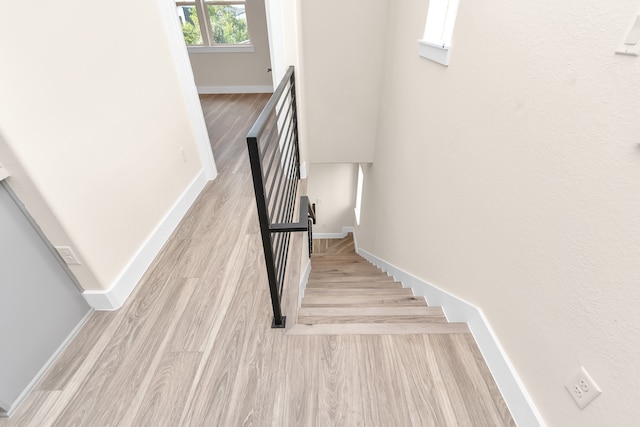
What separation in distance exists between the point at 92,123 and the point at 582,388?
219 centimetres

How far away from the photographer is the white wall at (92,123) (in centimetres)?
119

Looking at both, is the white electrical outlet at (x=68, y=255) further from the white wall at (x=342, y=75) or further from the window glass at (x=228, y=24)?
the window glass at (x=228, y=24)

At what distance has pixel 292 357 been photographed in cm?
136

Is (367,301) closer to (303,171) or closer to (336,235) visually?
(303,171)

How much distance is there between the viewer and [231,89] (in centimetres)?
576

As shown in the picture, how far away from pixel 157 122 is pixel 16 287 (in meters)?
1.26

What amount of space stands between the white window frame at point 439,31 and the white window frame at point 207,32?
178 inches

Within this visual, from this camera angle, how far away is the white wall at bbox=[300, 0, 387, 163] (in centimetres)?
271

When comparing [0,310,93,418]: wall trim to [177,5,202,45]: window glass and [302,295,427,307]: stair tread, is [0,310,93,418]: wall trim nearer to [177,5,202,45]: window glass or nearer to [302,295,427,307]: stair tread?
[302,295,427,307]: stair tread

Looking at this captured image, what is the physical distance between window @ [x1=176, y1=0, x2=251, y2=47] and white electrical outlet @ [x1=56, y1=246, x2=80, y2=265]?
522cm

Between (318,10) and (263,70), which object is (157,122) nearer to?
(318,10)

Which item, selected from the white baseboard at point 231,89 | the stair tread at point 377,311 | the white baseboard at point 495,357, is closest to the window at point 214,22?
the white baseboard at point 231,89

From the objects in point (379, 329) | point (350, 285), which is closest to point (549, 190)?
point (379, 329)

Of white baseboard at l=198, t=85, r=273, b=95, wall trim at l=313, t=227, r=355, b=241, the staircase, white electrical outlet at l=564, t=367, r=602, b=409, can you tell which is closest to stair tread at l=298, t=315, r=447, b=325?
the staircase
